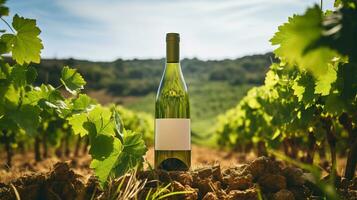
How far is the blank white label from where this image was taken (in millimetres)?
3703

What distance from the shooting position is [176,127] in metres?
3.71

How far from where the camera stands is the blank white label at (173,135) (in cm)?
370

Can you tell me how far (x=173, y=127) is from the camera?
3.71 m

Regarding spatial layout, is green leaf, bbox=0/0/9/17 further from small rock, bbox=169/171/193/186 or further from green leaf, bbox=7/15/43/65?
small rock, bbox=169/171/193/186

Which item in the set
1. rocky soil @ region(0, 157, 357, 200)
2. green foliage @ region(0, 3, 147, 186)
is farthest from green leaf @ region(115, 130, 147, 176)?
rocky soil @ region(0, 157, 357, 200)

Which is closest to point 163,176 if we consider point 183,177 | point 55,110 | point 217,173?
point 183,177

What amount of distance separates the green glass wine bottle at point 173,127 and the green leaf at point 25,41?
3.66ft

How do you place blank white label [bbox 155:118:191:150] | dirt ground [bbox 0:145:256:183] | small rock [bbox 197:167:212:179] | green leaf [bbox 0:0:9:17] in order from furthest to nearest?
dirt ground [bbox 0:145:256:183] < blank white label [bbox 155:118:191:150] < small rock [bbox 197:167:212:179] < green leaf [bbox 0:0:9:17]

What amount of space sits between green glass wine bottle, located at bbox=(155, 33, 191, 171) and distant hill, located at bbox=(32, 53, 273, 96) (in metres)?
57.4

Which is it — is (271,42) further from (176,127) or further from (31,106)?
(31,106)

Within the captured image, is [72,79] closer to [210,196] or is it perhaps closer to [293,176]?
[210,196]

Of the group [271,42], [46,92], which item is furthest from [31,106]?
[271,42]

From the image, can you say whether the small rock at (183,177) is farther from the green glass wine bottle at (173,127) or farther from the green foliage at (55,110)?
the green glass wine bottle at (173,127)

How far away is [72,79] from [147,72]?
7504cm
